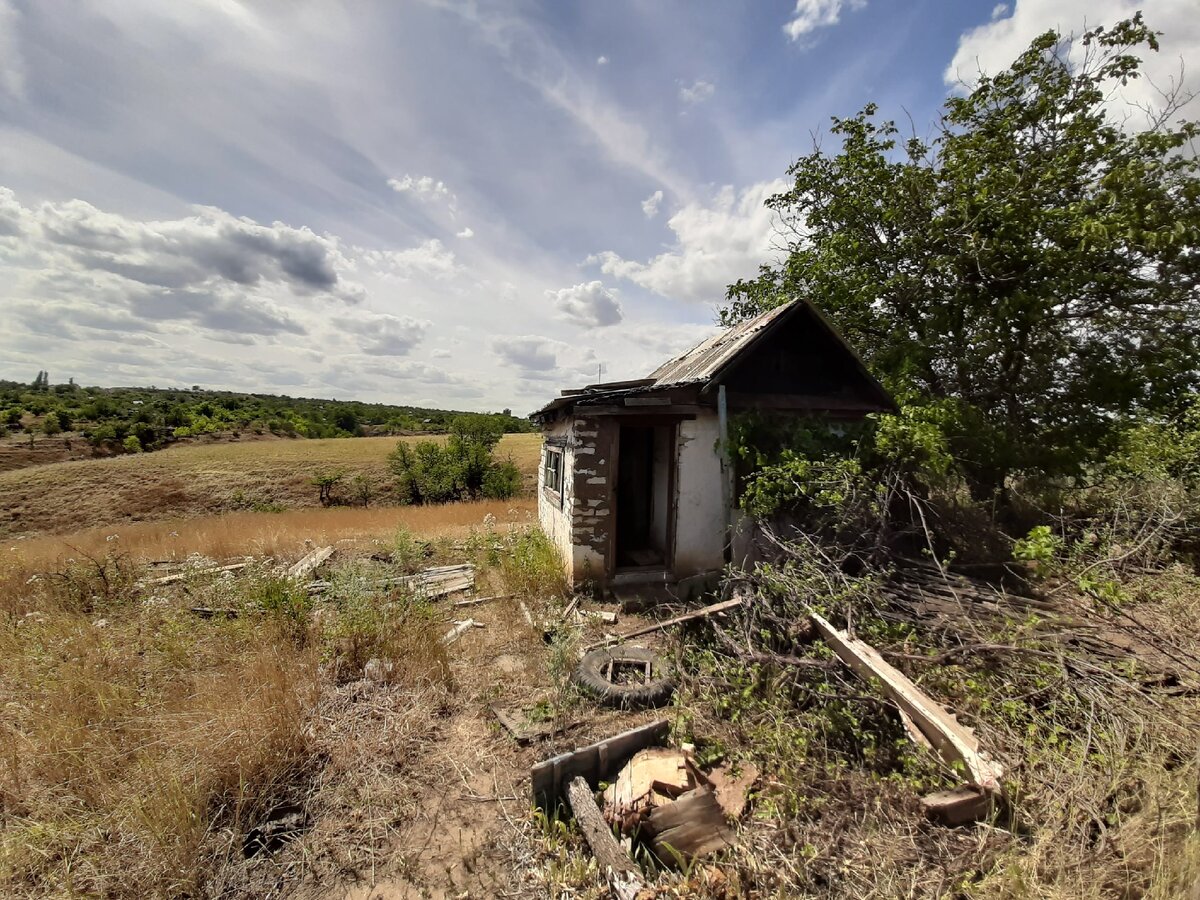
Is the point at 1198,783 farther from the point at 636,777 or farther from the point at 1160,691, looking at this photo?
the point at 636,777

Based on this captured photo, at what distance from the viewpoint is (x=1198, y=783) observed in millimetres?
2520

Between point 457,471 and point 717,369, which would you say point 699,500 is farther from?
point 457,471

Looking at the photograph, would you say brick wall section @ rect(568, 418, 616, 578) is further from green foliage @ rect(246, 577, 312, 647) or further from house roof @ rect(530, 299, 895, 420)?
green foliage @ rect(246, 577, 312, 647)

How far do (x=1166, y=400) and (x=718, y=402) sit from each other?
26.5ft

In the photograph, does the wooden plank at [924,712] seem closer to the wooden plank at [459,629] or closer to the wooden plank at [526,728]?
the wooden plank at [526,728]

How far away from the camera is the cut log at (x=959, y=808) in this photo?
2822 mm

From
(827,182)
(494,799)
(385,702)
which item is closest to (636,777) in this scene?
(494,799)

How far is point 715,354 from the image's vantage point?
311 inches

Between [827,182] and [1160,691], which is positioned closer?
[1160,691]

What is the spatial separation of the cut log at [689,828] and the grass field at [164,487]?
73.3ft

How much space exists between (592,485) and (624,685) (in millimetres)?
3231

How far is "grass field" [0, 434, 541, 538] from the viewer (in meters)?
21.7

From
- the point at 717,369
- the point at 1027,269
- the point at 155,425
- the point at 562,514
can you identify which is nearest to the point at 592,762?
the point at 562,514

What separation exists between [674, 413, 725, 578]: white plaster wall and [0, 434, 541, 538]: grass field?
18277mm
